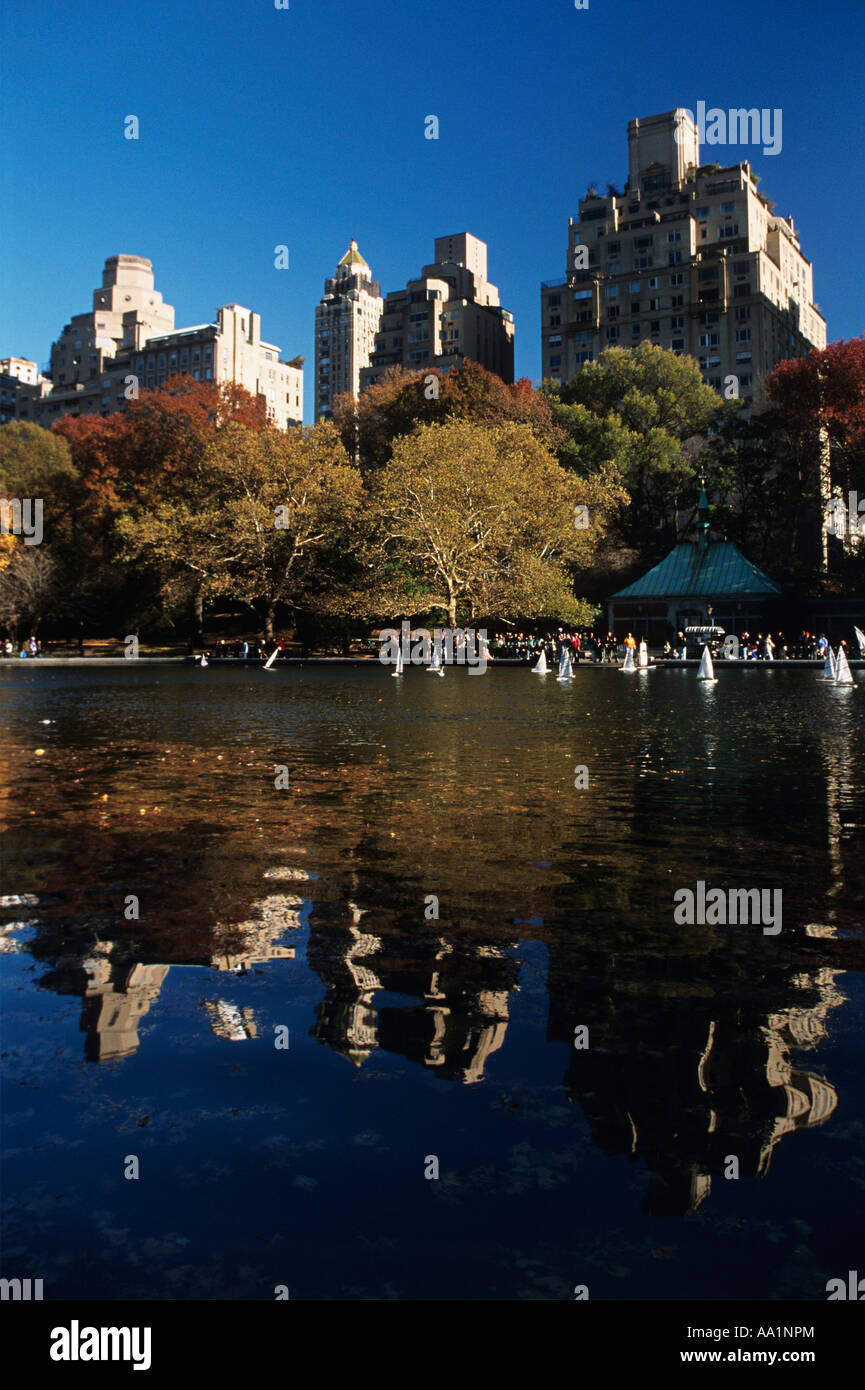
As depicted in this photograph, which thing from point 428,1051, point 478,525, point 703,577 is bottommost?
point 428,1051

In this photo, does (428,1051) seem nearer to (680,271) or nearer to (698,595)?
(698,595)

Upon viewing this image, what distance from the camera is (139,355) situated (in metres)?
171

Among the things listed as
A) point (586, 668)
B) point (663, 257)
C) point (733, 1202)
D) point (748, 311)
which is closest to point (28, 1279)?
point (733, 1202)

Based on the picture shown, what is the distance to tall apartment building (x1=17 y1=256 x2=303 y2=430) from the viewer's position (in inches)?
6614

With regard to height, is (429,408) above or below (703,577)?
above

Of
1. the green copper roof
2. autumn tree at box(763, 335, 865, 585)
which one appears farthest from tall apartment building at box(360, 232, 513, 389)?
the green copper roof

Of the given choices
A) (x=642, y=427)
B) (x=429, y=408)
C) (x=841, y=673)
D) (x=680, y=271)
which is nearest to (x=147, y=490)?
(x=429, y=408)

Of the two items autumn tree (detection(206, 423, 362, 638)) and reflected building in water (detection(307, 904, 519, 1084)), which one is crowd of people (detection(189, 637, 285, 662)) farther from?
reflected building in water (detection(307, 904, 519, 1084))

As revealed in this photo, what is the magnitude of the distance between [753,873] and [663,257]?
118m

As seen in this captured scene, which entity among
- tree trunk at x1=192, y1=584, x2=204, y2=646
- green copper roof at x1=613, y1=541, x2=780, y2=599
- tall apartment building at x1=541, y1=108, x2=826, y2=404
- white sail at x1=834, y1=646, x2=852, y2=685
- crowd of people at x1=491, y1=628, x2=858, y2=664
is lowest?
white sail at x1=834, y1=646, x2=852, y2=685

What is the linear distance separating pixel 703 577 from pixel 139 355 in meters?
134

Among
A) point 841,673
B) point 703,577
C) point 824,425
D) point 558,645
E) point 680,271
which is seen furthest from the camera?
point 680,271

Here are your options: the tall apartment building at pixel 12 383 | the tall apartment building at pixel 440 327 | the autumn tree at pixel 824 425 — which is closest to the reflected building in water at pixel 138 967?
the autumn tree at pixel 824 425

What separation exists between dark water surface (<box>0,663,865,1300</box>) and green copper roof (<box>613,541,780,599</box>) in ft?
179
